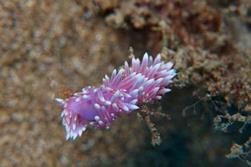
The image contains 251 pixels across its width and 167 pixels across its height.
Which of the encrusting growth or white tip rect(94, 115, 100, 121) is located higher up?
the encrusting growth

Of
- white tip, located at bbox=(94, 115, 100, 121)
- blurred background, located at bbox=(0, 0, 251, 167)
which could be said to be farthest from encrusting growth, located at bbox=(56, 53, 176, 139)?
blurred background, located at bbox=(0, 0, 251, 167)

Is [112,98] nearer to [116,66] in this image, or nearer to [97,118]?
[97,118]

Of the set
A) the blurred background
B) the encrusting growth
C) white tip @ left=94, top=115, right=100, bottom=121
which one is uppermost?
the blurred background

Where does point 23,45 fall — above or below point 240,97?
above

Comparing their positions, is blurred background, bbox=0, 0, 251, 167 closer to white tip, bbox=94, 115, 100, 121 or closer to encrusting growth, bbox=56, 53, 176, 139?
encrusting growth, bbox=56, 53, 176, 139

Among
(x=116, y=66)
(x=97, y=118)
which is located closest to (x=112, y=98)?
(x=97, y=118)

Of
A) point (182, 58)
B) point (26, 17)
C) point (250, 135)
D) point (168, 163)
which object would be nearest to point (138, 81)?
point (182, 58)

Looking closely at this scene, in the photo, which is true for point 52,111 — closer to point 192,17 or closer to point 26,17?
point 26,17
